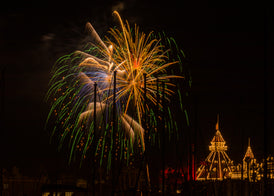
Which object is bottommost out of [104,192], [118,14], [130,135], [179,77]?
[104,192]

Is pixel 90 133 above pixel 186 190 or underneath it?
above

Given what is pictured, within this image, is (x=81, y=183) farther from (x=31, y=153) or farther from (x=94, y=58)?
(x=31, y=153)

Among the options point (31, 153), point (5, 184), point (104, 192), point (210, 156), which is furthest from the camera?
point (31, 153)

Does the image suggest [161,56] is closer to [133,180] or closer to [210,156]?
[133,180]

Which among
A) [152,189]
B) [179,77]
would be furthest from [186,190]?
[179,77]

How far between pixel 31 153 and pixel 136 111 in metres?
68.0

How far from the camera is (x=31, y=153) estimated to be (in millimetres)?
104250

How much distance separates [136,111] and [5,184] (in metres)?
11.4

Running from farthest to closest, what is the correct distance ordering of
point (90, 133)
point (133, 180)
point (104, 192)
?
point (133, 180), point (90, 133), point (104, 192)

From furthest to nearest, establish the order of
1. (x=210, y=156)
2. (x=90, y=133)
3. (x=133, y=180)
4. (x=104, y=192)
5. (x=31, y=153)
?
(x=31, y=153), (x=210, y=156), (x=133, y=180), (x=90, y=133), (x=104, y=192)

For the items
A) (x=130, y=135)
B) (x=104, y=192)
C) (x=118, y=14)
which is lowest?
(x=104, y=192)

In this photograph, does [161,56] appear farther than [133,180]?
No

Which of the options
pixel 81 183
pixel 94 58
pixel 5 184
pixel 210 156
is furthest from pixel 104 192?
pixel 210 156

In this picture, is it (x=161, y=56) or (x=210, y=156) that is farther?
(x=210, y=156)
